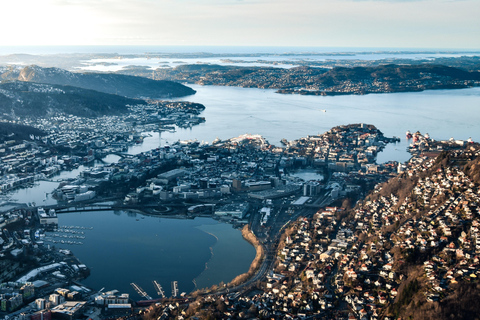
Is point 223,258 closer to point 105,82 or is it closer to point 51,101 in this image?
point 51,101

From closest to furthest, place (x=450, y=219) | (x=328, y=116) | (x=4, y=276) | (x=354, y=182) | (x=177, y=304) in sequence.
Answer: (x=177, y=304), (x=4, y=276), (x=450, y=219), (x=354, y=182), (x=328, y=116)

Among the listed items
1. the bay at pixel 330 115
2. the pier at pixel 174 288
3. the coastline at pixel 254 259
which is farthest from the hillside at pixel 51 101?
the pier at pixel 174 288

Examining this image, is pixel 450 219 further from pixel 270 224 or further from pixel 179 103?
pixel 179 103

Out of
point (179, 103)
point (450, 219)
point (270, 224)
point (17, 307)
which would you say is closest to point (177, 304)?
point (17, 307)

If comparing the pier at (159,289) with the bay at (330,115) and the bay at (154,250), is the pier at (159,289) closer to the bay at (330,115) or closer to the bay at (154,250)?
the bay at (154,250)

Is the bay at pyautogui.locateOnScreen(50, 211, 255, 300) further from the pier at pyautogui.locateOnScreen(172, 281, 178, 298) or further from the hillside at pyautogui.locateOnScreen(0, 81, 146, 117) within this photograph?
the hillside at pyautogui.locateOnScreen(0, 81, 146, 117)

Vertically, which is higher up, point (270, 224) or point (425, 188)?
point (425, 188)

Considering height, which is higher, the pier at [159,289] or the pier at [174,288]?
the pier at [174,288]

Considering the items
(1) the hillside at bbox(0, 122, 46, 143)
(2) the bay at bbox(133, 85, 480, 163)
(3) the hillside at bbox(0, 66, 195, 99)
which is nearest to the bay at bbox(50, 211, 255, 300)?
(2) the bay at bbox(133, 85, 480, 163)
